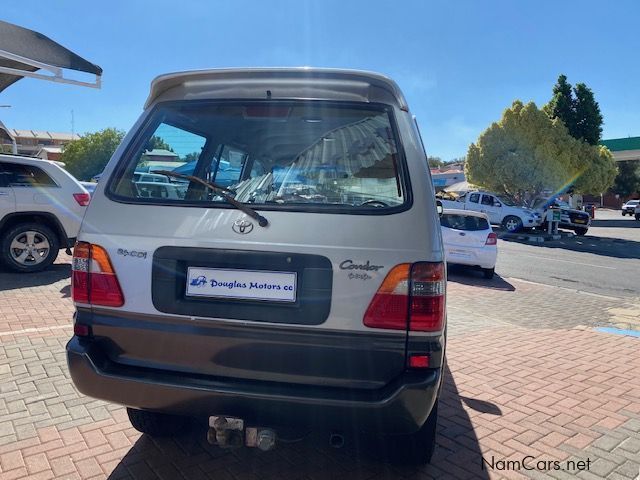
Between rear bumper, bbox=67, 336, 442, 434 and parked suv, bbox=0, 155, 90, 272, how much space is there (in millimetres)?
6087

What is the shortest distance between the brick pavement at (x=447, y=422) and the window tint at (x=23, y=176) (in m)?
2.48

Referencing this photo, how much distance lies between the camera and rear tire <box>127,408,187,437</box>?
9.37 ft

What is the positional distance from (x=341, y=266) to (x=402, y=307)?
0.31m

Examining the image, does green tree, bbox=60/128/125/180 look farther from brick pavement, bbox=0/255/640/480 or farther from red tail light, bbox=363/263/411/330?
red tail light, bbox=363/263/411/330

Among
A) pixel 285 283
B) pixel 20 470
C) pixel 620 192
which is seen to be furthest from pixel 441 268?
pixel 620 192

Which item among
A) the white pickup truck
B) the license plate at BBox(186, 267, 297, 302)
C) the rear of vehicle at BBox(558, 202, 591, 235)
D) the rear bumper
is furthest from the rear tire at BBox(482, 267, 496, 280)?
the rear of vehicle at BBox(558, 202, 591, 235)

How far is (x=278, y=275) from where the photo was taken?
83.5 inches

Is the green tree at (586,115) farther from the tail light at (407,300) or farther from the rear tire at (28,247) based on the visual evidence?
the tail light at (407,300)

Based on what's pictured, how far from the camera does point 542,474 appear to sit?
279 cm

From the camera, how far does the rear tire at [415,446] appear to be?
2559 millimetres

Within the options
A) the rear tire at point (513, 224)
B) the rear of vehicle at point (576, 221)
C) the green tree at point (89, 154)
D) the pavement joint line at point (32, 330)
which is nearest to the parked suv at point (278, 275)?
the pavement joint line at point (32, 330)

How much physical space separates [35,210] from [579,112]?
27.1 metres

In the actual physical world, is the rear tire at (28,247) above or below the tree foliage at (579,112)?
below

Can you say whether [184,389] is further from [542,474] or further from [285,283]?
[542,474]
